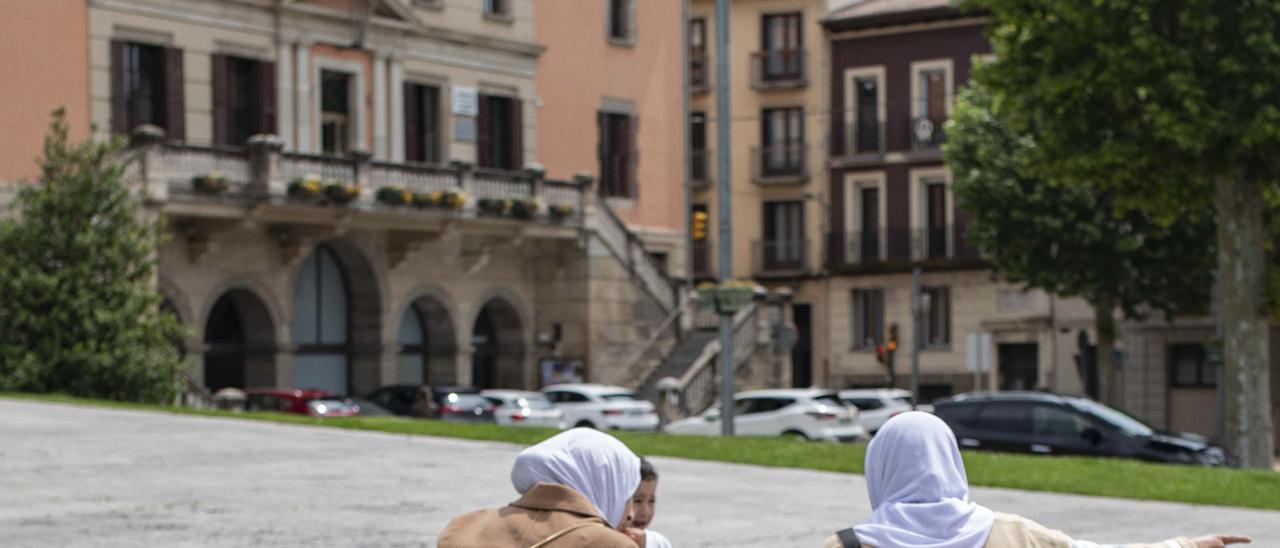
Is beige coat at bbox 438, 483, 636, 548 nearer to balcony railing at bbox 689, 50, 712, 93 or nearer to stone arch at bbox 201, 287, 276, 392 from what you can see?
stone arch at bbox 201, 287, 276, 392

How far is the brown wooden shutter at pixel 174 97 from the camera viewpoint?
40031 millimetres

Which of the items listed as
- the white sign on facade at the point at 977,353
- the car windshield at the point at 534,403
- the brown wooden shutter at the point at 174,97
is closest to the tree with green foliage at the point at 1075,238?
the white sign on facade at the point at 977,353

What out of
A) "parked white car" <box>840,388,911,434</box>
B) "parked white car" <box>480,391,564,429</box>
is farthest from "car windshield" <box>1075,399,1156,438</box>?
"parked white car" <box>840,388,911,434</box>

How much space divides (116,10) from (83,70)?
1.39 metres

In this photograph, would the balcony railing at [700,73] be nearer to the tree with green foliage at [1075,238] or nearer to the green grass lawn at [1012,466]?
the tree with green foliage at [1075,238]

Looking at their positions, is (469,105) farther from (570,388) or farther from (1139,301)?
(1139,301)

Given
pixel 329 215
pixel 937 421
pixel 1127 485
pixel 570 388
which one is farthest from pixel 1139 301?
pixel 937 421

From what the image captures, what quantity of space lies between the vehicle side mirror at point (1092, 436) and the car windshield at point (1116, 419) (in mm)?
198

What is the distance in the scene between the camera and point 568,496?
592 cm

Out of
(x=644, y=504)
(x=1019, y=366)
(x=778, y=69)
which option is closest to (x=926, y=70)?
(x=778, y=69)

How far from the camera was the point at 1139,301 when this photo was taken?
155 ft

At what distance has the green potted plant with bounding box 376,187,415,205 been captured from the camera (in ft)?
137

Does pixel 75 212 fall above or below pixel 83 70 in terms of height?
below

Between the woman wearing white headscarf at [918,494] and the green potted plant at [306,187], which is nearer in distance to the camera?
the woman wearing white headscarf at [918,494]
